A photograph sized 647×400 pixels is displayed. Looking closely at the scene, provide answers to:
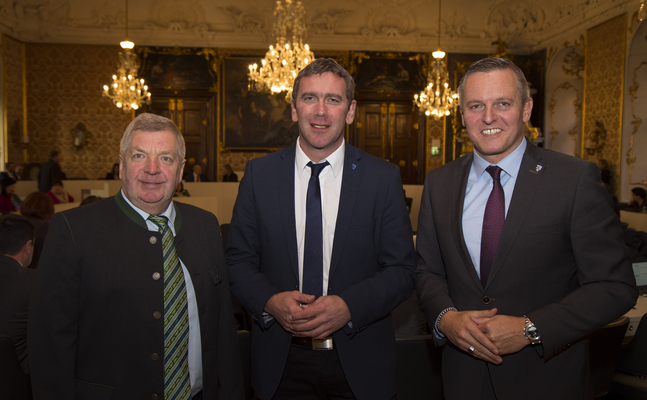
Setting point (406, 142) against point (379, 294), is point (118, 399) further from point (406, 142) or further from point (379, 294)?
point (406, 142)

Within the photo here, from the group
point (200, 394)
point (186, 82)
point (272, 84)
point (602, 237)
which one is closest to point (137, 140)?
point (200, 394)

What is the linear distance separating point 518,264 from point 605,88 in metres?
10.4

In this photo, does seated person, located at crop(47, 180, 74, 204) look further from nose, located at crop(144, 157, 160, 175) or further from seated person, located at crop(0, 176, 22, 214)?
nose, located at crop(144, 157, 160, 175)

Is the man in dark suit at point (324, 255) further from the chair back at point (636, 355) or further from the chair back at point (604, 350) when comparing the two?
the chair back at point (636, 355)

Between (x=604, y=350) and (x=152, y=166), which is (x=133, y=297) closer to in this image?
(x=152, y=166)

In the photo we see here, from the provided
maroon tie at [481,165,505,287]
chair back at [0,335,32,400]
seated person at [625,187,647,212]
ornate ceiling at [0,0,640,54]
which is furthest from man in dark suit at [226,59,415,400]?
ornate ceiling at [0,0,640,54]

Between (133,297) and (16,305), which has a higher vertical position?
(133,297)

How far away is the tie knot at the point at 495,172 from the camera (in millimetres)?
1669

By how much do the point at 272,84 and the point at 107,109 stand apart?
6815 mm

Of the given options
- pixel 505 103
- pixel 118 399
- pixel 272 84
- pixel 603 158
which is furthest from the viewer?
pixel 603 158

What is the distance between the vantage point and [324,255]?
183cm

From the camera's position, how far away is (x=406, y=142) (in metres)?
13.0

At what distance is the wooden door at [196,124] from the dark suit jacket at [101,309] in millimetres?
11394

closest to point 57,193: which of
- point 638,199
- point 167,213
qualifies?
point 167,213
